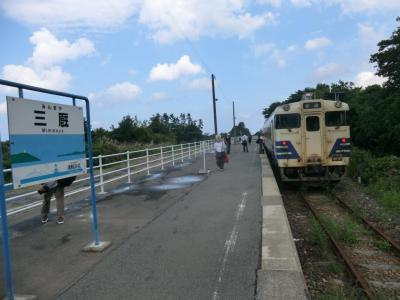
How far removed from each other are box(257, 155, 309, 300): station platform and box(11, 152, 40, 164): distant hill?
2958mm

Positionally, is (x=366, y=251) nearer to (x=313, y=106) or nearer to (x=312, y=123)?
(x=312, y=123)

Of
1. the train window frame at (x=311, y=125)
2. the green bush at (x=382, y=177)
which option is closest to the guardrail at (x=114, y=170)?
the train window frame at (x=311, y=125)

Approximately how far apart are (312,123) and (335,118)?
2.68ft

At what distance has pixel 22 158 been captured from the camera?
14.6ft

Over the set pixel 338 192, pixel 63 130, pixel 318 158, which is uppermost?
pixel 63 130

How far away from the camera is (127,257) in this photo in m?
5.86

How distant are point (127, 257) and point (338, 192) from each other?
10629mm

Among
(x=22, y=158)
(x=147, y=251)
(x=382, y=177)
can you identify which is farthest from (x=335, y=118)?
(x=22, y=158)

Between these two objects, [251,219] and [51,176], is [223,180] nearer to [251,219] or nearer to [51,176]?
[251,219]

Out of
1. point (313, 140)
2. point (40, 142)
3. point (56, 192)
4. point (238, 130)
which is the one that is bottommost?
point (56, 192)

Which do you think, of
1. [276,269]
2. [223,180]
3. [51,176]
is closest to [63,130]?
[51,176]

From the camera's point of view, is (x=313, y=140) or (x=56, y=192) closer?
(x=56, y=192)

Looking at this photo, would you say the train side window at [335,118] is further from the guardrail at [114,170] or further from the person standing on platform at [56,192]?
the person standing on platform at [56,192]

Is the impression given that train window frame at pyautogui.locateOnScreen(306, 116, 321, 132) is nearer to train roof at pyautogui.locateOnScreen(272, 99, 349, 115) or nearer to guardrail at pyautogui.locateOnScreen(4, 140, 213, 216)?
train roof at pyautogui.locateOnScreen(272, 99, 349, 115)
